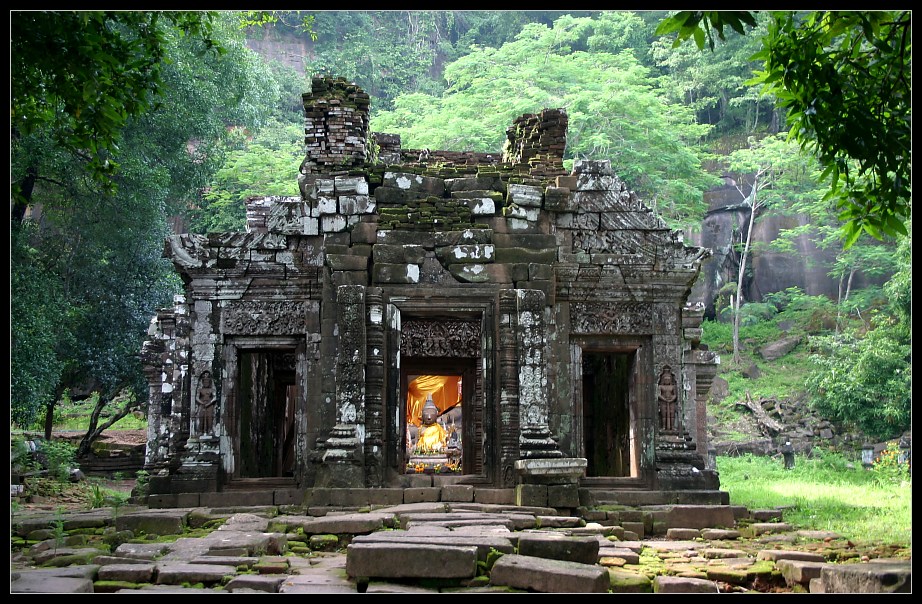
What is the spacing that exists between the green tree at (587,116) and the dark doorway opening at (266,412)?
1352 centimetres

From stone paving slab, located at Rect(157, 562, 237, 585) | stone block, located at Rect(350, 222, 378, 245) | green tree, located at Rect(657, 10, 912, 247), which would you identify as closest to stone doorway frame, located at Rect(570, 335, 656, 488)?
stone block, located at Rect(350, 222, 378, 245)

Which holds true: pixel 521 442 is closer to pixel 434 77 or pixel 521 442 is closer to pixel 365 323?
pixel 365 323

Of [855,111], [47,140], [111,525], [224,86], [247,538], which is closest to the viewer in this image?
[855,111]

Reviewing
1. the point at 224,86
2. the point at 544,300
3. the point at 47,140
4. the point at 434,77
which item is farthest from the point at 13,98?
the point at 434,77

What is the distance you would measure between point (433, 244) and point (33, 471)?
9.19 meters

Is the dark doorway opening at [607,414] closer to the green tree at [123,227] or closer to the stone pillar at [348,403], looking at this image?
the stone pillar at [348,403]

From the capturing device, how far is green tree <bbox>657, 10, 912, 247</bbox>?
6480 mm

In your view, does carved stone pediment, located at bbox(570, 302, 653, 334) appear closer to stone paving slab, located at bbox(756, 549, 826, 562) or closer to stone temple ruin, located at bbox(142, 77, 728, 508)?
stone temple ruin, located at bbox(142, 77, 728, 508)

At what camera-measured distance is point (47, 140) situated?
16484 millimetres

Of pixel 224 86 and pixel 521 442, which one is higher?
pixel 224 86

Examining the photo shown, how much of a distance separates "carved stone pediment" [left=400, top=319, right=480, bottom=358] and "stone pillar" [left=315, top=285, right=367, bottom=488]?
5662 mm

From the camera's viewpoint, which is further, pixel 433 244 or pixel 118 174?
pixel 118 174

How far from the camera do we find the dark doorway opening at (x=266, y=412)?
14625 mm

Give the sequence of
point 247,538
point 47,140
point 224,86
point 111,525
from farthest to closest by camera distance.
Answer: point 224,86 < point 47,140 < point 111,525 < point 247,538
